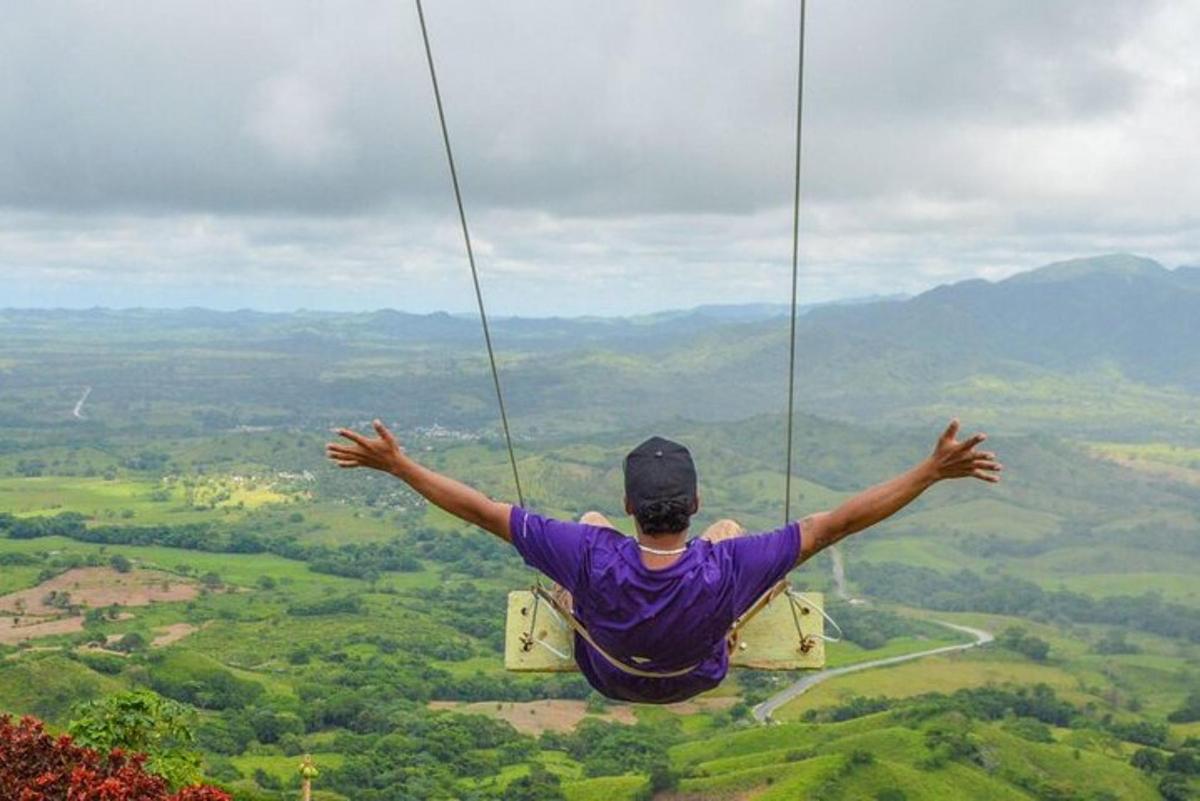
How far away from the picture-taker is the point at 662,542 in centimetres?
473

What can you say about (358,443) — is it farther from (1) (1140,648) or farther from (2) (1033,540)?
(2) (1033,540)

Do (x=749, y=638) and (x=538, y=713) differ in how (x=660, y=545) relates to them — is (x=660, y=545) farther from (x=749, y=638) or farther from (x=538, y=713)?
(x=538, y=713)

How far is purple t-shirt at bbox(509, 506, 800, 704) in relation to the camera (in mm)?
4770

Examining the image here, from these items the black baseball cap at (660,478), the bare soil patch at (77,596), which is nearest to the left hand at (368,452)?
the black baseball cap at (660,478)

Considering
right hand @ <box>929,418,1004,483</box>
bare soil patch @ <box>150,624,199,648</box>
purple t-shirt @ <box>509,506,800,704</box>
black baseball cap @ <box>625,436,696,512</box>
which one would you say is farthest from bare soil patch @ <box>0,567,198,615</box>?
right hand @ <box>929,418,1004,483</box>

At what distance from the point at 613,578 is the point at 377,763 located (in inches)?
2618

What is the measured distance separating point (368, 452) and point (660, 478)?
1209 mm

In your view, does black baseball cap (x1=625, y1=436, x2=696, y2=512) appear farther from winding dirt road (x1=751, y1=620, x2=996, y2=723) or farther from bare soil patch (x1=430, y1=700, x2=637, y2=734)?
winding dirt road (x1=751, y1=620, x2=996, y2=723)

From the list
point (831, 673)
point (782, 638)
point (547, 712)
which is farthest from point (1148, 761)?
point (782, 638)

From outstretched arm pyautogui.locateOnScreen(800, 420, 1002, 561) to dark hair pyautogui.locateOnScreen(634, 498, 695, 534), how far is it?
492mm

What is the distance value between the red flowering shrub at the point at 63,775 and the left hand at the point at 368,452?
6104 millimetres

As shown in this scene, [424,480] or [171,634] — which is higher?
[424,480]

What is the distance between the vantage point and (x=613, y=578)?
15.7 feet

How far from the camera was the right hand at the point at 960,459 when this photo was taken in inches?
184
